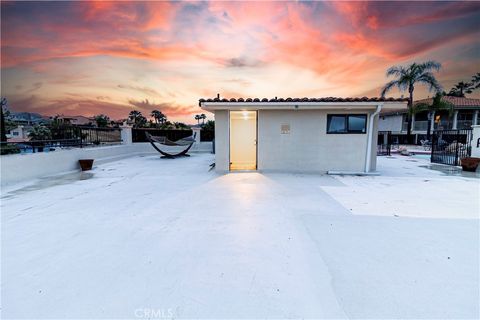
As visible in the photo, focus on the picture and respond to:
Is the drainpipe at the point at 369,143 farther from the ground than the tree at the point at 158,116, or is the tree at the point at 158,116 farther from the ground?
the tree at the point at 158,116

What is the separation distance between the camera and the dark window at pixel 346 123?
7340 mm

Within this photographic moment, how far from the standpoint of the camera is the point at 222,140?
24.6 ft

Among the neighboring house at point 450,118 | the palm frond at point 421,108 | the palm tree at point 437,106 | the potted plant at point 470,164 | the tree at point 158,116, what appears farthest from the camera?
the tree at point 158,116

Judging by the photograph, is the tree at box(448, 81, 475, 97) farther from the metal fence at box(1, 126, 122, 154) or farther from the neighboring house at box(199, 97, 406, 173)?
the metal fence at box(1, 126, 122, 154)

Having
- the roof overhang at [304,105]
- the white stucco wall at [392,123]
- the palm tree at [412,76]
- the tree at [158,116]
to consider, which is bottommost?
the roof overhang at [304,105]

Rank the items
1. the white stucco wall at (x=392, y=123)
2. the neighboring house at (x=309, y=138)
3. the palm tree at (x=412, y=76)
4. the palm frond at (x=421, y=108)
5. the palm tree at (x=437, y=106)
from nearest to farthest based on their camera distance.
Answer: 1. the neighboring house at (x=309, y=138)
2. the palm tree at (x=412, y=76)
3. the palm tree at (x=437, y=106)
4. the palm frond at (x=421, y=108)
5. the white stucco wall at (x=392, y=123)

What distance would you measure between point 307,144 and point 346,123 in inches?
59.5

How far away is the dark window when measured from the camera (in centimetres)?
734

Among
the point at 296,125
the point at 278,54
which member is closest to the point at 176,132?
the point at 278,54

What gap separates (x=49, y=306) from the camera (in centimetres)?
175

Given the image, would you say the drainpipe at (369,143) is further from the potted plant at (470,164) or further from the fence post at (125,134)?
the fence post at (125,134)

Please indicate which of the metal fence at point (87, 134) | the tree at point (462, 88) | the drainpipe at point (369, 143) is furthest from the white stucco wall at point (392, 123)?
the metal fence at point (87, 134)

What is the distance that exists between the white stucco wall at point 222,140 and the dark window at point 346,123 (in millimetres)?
3572

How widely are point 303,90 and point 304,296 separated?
508 inches
